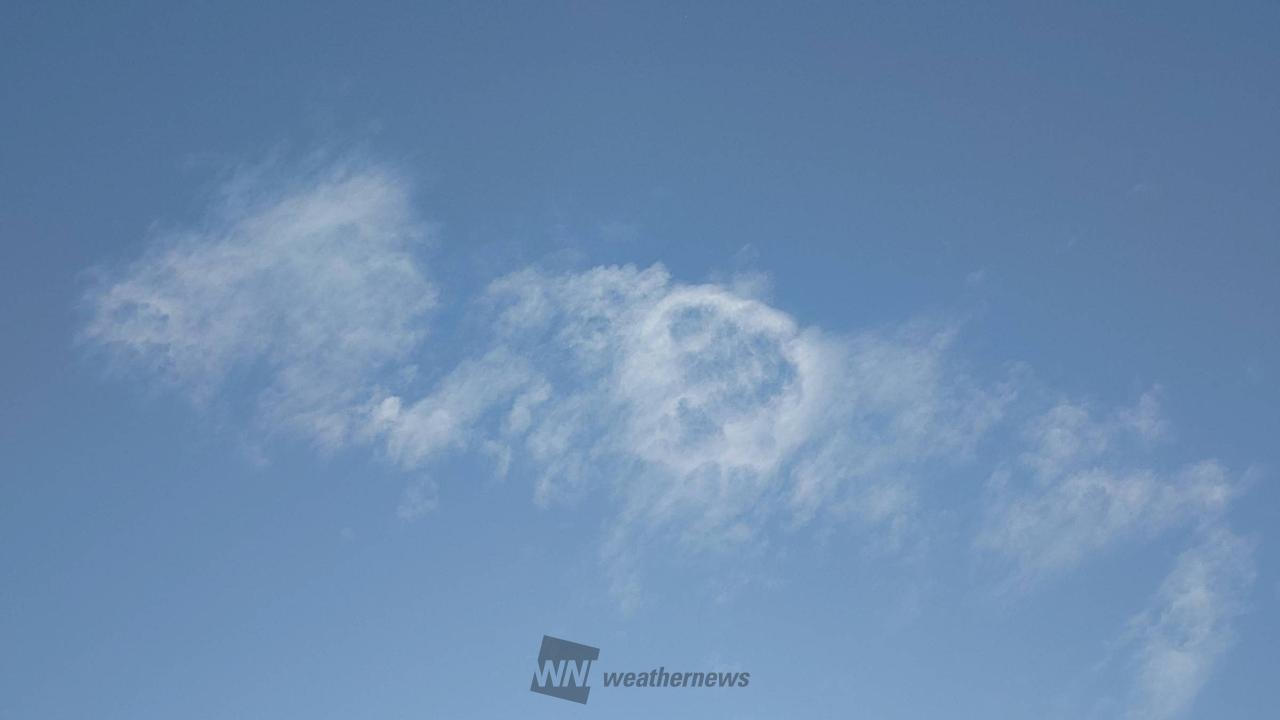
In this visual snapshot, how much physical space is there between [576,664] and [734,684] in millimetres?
14347

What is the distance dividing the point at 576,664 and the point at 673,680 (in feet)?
29.2

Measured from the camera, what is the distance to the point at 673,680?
8738cm

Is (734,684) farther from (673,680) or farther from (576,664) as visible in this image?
(576,664)

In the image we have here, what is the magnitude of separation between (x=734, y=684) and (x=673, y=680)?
5501 mm

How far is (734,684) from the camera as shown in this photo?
87.1 m

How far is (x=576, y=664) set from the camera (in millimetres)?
86688

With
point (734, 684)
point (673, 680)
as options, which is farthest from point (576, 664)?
point (734, 684)
